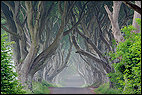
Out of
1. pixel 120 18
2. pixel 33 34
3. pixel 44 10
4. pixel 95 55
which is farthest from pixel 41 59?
pixel 120 18

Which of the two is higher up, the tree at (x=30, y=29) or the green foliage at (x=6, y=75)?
the tree at (x=30, y=29)

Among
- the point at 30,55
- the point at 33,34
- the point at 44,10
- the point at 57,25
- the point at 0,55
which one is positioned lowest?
the point at 0,55

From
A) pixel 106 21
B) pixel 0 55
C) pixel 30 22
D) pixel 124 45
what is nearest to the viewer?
pixel 0 55

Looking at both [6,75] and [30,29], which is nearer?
[6,75]

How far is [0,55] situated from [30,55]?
212 inches

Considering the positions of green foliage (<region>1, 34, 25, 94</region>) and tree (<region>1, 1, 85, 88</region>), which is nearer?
green foliage (<region>1, 34, 25, 94</region>)

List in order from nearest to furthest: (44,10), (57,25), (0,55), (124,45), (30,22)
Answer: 1. (0,55)
2. (124,45)
3. (30,22)
4. (44,10)
5. (57,25)

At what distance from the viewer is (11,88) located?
8422mm

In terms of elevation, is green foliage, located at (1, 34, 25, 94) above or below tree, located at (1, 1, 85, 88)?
below

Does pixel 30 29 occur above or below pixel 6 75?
above

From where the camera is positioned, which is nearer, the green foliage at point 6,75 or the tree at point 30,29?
the green foliage at point 6,75

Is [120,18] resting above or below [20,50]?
above

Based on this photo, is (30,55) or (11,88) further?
(30,55)

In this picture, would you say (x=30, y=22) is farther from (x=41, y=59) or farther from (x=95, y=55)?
(x=95, y=55)
